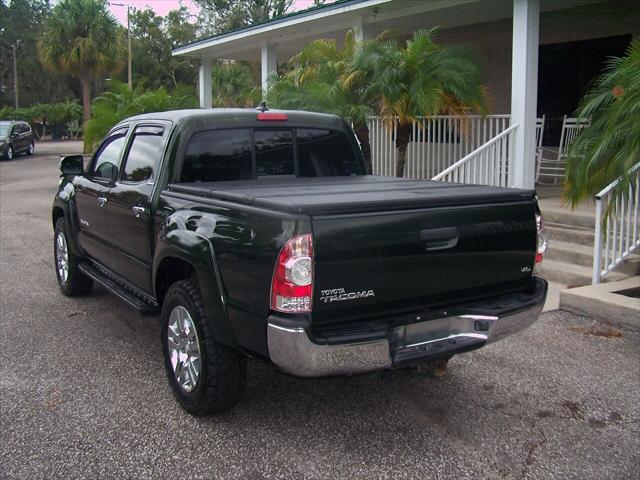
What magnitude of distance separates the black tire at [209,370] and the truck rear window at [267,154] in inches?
41.7

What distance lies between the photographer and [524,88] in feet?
30.9

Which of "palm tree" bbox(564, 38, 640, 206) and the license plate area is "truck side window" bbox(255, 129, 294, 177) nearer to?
the license plate area

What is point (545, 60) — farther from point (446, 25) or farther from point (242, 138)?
point (242, 138)

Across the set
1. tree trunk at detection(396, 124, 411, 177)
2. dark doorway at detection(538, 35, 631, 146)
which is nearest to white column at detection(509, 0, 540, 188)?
tree trunk at detection(396, 124, 411, 177)

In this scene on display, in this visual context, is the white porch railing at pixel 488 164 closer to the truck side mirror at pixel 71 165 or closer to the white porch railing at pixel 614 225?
the white porch railing at pixel 614 225

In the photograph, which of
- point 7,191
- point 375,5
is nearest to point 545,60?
point 375,5

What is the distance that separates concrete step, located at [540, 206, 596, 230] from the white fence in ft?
5.77

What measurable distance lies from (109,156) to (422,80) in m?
5.37

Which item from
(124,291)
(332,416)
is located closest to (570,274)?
(332,416)

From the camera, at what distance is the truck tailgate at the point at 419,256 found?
11.2ft

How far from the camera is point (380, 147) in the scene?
1190 cm

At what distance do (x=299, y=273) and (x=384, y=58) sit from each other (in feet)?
24.8

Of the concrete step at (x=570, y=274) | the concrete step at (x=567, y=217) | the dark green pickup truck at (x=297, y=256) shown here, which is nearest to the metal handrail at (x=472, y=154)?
the concrete step at (x=567, y=217)

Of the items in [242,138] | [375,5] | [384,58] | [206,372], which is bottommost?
[206,372]
